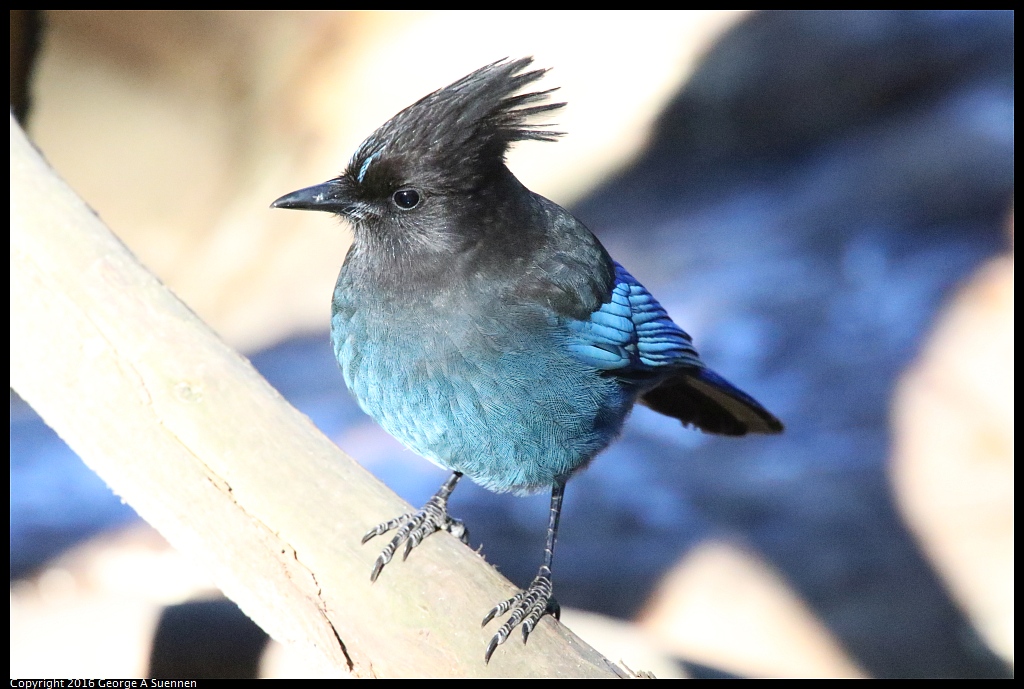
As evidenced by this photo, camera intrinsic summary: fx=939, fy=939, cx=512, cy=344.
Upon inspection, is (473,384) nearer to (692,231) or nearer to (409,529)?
(409,529)

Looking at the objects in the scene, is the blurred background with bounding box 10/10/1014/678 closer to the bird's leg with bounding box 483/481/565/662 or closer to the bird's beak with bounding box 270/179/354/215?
the bird's leg with bounding box 483/481/565/662

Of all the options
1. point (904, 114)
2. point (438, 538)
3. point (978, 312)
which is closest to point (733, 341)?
point (978, 312)

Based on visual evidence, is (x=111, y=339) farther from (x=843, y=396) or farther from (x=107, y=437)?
(x=843, y=396)

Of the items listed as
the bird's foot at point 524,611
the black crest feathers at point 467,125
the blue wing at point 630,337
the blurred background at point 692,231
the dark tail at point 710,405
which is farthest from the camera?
the blurred background at point 692,231

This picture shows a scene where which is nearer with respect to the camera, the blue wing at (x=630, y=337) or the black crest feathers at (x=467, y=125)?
the black crest feathers at (x=467, y=125)

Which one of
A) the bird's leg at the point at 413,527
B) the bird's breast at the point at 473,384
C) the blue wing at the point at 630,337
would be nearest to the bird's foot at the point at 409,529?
the bird's leg at the point at 413,527

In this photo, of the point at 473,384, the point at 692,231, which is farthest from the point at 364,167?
the point at 692,231

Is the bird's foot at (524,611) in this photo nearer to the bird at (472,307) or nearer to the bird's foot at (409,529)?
the bird at (472,307)
